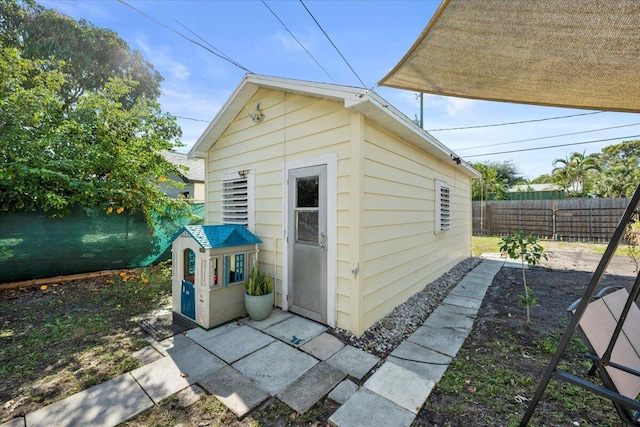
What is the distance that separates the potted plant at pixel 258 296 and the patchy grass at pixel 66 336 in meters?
1.22

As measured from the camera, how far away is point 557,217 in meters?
11.9

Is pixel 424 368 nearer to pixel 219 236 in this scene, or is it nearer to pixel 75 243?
pixel 219 236

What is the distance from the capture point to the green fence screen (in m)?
4.93

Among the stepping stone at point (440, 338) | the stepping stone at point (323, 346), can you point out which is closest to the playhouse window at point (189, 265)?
the stepping stone at point (323, 346)

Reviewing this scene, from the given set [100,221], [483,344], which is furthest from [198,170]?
[483,344]

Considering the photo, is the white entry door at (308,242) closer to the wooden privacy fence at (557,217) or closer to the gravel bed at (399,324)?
the gravel bed at (399,324)

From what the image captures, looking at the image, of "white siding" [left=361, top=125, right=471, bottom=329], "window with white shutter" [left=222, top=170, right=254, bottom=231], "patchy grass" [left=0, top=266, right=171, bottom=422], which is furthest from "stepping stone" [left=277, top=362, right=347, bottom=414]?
"window with white shutter" [left=222, top=170, right=254, bottom=231]

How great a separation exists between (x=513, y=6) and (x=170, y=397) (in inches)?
127

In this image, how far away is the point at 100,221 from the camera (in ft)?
19.2

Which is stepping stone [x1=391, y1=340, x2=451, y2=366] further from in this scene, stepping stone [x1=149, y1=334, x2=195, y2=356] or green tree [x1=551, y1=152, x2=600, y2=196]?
green tree [x1=551, y1=152, x2=600, y2=196]

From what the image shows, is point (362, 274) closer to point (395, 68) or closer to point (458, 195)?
point (395, 68)

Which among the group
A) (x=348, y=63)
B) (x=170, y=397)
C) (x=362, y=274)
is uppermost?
(x=348, y=63)

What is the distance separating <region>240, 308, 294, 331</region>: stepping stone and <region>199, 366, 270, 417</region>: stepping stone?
2.93 ft

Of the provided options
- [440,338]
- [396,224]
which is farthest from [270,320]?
[396,224]
